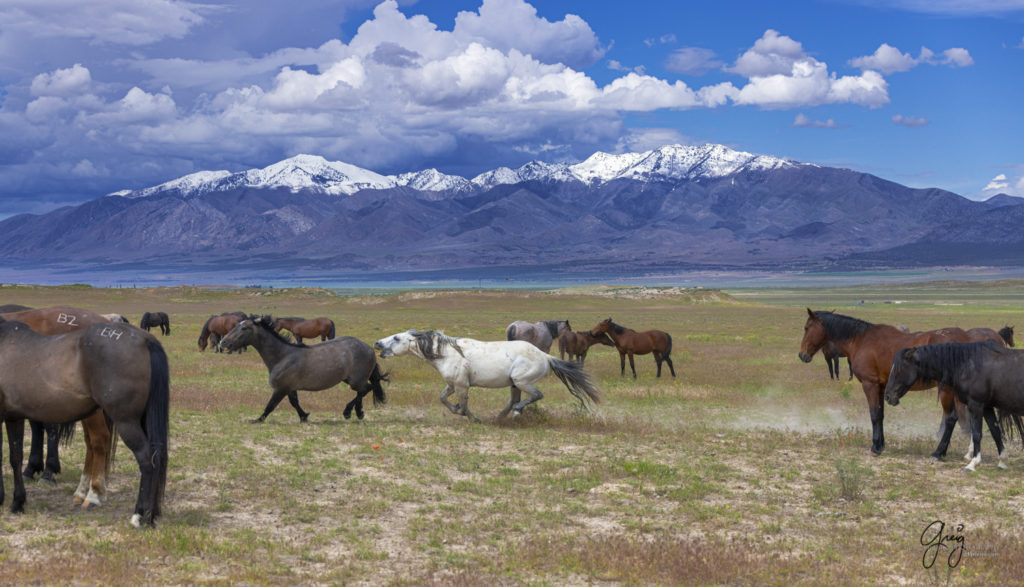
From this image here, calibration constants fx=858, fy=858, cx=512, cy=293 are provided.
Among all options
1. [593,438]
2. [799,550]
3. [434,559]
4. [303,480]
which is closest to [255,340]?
[303,480]

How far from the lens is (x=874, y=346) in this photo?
14.9m

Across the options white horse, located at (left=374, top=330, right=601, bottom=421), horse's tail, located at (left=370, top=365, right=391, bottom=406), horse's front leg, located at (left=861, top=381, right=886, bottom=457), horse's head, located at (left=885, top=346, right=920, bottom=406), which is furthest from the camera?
horse's tail, located at (left=370, top=365, right=391, bottom=406)

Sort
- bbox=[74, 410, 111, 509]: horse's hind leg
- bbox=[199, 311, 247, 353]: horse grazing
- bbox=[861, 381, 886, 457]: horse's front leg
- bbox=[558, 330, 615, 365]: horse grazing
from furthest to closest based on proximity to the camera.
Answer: bbox=[199, 311, 247, 353]: horse grazing < bbox=[558, 330, 615, 365]: horse grazing < bbox=[861, 381, 886, 457]: horse's front leg < bbox=[74, 410, 111, 509]: horse's hind leg

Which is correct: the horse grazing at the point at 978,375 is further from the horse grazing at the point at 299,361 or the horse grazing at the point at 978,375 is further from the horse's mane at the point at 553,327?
the horse's mane at the point at 553,327

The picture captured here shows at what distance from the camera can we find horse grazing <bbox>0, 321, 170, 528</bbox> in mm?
9117

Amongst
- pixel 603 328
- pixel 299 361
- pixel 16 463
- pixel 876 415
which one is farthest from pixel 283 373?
pixel 603 328

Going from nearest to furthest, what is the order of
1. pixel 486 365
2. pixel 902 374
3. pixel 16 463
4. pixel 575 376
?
1. pixel 16 463
2. pixel 902 374
3. pixel 486 365
4. pixel 575 376

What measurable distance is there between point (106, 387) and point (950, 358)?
1170cm

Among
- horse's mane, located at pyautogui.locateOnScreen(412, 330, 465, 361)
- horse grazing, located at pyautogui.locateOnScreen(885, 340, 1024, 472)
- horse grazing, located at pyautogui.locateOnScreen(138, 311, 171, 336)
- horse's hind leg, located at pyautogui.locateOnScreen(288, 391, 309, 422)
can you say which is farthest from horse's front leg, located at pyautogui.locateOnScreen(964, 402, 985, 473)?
horse grazing, located at pyautogui.locateOnScreen(138, 311, 171, 336)

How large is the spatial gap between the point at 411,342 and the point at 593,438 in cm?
417

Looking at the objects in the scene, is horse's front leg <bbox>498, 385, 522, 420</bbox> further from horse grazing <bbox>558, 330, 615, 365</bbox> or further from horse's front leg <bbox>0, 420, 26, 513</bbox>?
horse grazing <bbox>558, 330, 615, 365</bbox>

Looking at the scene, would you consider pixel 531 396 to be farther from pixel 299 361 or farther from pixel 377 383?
pixel 299 361

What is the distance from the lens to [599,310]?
8594 cm

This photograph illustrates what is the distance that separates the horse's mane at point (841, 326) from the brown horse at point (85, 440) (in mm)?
11690
